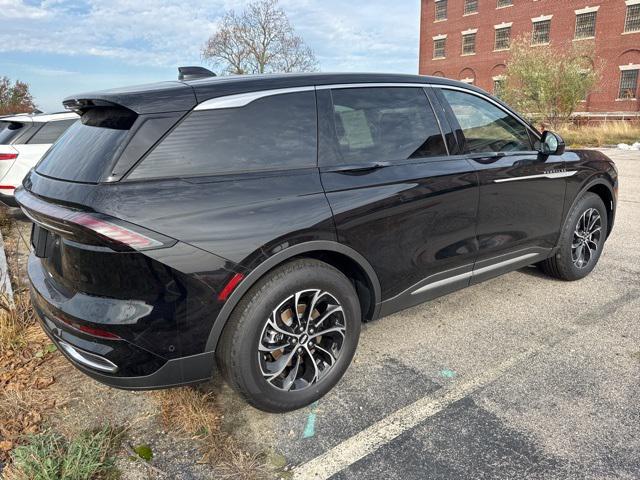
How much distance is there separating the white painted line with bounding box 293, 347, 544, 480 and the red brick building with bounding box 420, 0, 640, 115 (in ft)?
115

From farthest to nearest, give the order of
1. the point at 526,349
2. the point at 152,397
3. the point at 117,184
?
the point at 526,349, the point at 152,397, the point at 117,184

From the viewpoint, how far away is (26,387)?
292cm

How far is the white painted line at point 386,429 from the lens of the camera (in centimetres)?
227

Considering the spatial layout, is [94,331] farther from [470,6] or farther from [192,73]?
[470,6]

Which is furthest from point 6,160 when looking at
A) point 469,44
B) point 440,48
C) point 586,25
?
Result: point 440,48

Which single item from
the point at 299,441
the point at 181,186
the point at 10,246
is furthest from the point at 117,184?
the point at 10,246

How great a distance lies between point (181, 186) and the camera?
224 centimetres

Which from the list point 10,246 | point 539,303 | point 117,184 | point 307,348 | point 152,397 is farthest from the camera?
point 10,246

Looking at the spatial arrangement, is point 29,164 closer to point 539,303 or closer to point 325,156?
point 325,156

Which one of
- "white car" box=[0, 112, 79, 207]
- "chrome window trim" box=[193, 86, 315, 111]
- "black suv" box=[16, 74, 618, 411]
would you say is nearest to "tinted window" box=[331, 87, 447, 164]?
"black suv" box=[16, 74, 618, 411]

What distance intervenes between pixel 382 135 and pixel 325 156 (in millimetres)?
516

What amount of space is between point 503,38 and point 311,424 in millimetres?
42650

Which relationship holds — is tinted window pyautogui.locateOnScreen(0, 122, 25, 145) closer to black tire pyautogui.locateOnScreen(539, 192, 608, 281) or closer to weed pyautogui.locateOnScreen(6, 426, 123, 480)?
weed pyautogui.locateOnScreen(6, 426, 123, 480)

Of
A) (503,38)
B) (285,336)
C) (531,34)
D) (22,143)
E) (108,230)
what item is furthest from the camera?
(503,38)
